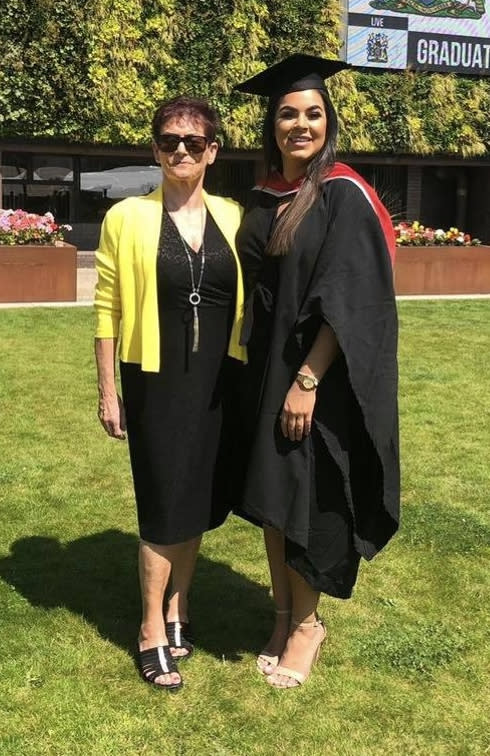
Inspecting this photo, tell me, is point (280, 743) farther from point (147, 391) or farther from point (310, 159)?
point (310, 159)

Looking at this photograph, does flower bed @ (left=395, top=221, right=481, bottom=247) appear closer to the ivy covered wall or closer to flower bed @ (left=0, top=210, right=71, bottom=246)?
the ivy covered wall

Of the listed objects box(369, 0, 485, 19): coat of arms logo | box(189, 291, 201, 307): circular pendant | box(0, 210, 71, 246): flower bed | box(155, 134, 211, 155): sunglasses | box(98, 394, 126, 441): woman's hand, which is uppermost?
box(369, 0, 485, 19): coat of arms logo

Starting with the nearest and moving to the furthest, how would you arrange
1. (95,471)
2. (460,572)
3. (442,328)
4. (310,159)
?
A: (310,159)
(460,572)
(95,471)
(442,328)

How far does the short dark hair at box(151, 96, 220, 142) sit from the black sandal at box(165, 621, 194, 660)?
1.73 metres

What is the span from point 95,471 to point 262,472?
8.49 ft

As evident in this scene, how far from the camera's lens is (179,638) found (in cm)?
290

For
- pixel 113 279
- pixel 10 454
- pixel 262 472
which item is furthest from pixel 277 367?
pixel 10 454

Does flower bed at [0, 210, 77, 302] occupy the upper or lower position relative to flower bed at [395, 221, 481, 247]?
lower

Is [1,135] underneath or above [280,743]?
above

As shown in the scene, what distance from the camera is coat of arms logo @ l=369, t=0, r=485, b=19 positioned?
17.5 m

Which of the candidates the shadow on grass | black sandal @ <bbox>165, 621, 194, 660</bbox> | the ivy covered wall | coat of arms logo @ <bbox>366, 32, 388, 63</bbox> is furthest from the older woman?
coat of arms logo @ <bbox>366, 32, 388, 63</bbox>

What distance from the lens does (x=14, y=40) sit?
47.4ft

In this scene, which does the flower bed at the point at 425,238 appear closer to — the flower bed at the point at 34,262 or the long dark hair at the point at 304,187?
the flower bed at the point at 34,262

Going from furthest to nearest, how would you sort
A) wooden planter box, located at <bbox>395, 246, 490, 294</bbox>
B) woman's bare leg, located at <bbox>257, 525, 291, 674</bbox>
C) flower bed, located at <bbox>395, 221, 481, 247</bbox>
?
flower bed, located at <bbox>395, 221, 481, 247</bbox> → wooden planter box, located at <bbox>395, 246, 490, 294</bbox> → woman's bare leg, located at <bbox>257, 525, 291, 674</bbox>
